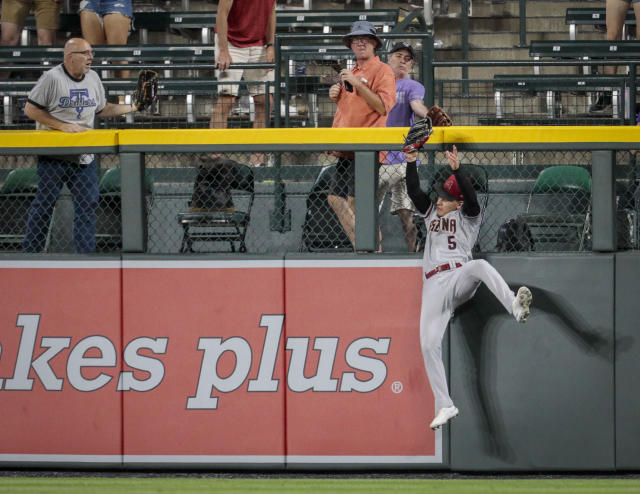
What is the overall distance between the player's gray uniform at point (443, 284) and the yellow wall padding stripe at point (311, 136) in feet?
1.53

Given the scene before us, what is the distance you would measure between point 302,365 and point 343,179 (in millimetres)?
1204

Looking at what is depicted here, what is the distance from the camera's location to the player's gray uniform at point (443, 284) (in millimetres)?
4547

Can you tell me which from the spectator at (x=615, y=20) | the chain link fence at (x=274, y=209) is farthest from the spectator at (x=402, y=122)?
the spectator at (x=615, y=20)

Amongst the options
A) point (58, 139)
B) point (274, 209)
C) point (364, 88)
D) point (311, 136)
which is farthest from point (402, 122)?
point (58, 139)

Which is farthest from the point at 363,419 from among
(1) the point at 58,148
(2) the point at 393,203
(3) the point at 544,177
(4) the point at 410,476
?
(3) the point at 544,177

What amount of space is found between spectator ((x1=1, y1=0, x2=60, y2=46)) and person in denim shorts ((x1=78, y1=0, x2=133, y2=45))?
98cm

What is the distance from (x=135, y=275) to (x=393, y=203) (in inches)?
83.2

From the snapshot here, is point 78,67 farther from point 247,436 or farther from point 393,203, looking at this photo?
point 247,436

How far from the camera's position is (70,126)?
5945 millimetres

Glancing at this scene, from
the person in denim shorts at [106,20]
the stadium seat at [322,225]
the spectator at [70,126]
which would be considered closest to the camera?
the stadium seat at [322,225]

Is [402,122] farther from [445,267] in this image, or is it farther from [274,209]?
[445,267]

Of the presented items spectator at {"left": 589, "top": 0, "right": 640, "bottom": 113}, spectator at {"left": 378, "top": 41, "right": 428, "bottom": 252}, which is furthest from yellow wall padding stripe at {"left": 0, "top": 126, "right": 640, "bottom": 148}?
spectator at {"left": 589, "top": 0, "right": 640, "bottom": 113}

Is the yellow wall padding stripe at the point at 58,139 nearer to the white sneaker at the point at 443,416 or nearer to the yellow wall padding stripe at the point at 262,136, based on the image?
the yellow wall padding stripe at the point at 262,136

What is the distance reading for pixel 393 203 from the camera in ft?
20.0
